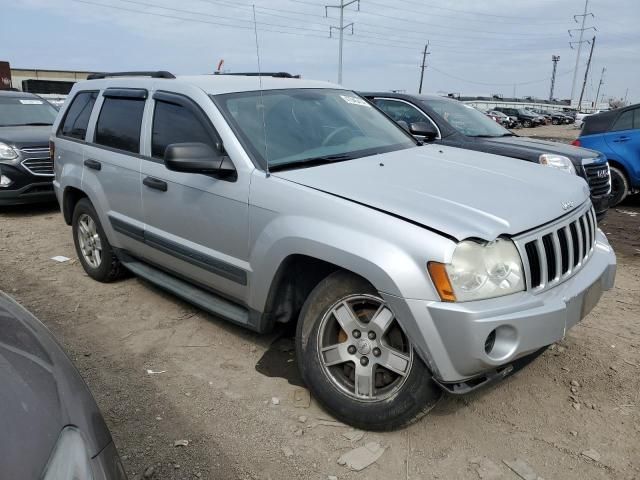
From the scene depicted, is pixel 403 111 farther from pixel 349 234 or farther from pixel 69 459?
pixel 69 459

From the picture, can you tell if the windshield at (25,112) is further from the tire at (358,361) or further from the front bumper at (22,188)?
the tire at (358,361)

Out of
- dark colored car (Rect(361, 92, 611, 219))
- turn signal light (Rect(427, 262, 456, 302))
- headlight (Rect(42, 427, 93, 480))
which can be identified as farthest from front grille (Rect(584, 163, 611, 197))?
headlight (Rect(42, 427, 93, 480))

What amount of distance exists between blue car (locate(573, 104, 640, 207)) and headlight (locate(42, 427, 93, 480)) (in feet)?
27.7

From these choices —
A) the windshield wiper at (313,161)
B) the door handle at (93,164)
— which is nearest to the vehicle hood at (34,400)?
the windshield wiper at (313,161)

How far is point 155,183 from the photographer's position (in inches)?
148

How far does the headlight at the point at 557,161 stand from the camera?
612cm

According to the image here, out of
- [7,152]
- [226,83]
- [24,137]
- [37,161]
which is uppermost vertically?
[226,83]

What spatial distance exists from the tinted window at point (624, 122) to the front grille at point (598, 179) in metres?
2.12

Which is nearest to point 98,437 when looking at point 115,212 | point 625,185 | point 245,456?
point 245,456

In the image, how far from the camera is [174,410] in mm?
2969

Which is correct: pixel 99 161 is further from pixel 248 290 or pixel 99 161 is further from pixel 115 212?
pixel 248 290

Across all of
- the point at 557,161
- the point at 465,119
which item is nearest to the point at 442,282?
the point at 557,161

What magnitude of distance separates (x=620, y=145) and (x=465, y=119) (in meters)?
2.88

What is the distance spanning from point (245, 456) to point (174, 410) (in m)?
0.59
